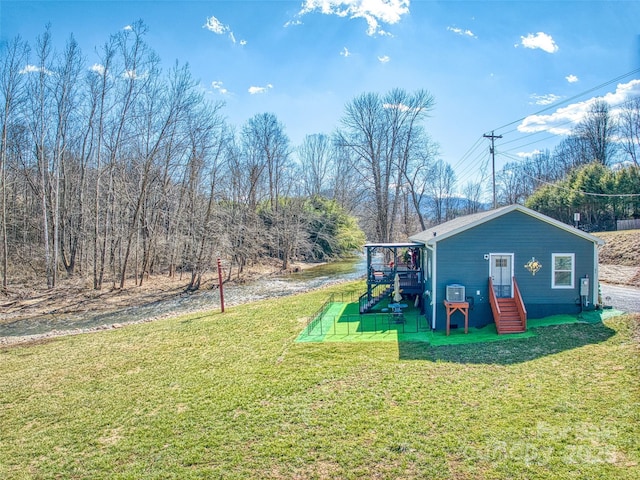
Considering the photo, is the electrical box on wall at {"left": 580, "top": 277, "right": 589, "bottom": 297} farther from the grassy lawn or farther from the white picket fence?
the white picket fence

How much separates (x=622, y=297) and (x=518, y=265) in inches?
210

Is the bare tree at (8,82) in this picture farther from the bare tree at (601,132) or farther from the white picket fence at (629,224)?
the bare tree at (601,132)

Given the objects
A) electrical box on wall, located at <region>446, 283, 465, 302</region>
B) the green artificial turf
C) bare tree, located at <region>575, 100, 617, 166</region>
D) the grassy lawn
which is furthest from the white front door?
bare tree, located at <region>575, 100, 617, 166</region>

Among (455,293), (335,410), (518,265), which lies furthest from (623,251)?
(335,410)

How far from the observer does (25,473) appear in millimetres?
5488

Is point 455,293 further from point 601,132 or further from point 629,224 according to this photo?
point 601,132

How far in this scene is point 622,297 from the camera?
1366 cm

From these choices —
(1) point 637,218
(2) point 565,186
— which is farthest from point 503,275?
(2) point 565,186

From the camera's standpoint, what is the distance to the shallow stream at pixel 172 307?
15.0 meters

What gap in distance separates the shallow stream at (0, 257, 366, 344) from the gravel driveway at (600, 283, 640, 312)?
14.5 m

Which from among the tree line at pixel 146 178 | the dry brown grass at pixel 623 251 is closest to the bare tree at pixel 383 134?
the tree line at pixel 146 178

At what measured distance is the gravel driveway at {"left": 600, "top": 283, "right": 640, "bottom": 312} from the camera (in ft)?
39.5

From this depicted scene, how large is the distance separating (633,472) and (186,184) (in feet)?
90.9

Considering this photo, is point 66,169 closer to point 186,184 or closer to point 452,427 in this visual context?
point 186,184
